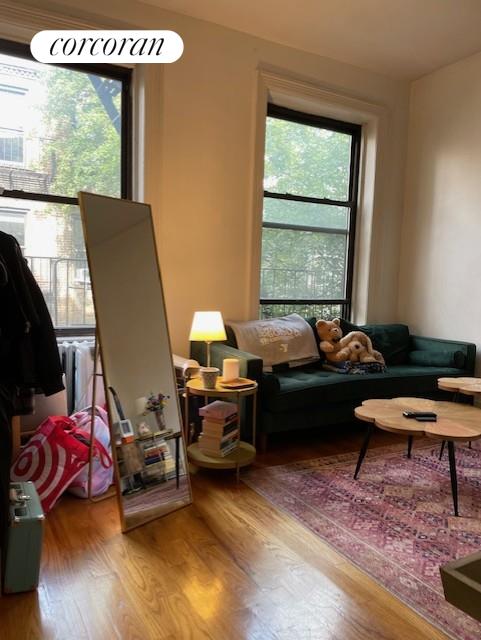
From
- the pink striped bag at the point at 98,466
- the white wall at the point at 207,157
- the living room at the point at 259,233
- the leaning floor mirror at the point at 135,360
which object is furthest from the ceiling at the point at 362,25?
the pink striped bag at the point at 98,466

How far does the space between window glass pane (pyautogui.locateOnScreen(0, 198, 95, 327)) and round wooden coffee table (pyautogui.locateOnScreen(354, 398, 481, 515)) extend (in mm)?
2033

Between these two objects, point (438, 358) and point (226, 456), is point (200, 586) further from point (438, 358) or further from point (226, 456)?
point (438, 358)

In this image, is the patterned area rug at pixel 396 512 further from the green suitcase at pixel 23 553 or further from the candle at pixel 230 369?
the green suitcase at pixel 23 553

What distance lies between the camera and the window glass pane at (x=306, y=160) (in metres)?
4.20

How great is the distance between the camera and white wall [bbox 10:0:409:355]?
3508 millimetres

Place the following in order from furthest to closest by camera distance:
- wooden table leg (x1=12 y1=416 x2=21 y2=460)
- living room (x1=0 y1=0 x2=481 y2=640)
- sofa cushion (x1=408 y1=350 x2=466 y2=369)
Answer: sofa cushion (x1=408 y1=350 x2=466 y2=369) < wooden table leg (x1=12 y1=416 x2=21 y2=460) < living room (x1=0 y1=0 x2=481 y2=640)

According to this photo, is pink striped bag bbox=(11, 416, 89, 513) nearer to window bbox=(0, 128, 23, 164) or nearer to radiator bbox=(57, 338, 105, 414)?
radiator bbox=(57, 338, 105, 414)

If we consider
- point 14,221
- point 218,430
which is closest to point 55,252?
point 14,221

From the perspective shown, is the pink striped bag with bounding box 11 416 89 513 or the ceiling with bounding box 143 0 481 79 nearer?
the pink striped bag with bounding box 11 416 89 513

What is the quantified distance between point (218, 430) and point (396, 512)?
40.0 inches

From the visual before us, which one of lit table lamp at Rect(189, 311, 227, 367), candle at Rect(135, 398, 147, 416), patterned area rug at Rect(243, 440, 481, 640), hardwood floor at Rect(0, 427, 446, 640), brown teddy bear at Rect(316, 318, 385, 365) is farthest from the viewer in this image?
brown teddy bear at Rect(316, 318, 385, 365)

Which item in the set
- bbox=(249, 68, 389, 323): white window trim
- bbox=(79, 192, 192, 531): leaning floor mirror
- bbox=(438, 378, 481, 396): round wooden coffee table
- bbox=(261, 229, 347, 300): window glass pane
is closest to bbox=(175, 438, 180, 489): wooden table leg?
bbox=(79, 192, 192, 531): leaning floor mirror

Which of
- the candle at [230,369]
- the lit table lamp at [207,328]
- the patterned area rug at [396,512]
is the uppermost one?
the lit table lamp at [207,328]

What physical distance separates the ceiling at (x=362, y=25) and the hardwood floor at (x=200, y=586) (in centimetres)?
326
